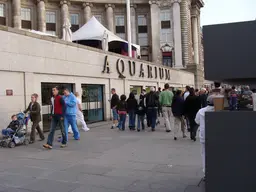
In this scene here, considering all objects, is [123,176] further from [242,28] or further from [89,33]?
[89,33]

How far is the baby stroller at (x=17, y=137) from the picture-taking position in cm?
886

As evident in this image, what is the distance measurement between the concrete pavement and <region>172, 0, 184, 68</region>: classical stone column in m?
44.2

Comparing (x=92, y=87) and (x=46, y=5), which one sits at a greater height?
(x=46, y=5)

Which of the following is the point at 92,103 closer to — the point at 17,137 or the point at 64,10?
the point at 17,137

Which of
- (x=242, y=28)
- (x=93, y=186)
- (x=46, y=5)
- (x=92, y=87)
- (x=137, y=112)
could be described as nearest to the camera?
(x=242, y=28)

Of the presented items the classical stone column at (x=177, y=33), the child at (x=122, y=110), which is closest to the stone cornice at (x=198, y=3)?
the classical stone column at (x=177, y=33)

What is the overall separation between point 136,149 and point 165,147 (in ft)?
2.84

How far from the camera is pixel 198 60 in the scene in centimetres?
6381

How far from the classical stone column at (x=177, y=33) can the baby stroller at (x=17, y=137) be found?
148ft

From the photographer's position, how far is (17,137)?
9023mm

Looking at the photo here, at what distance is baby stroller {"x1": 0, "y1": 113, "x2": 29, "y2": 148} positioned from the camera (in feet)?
29.1

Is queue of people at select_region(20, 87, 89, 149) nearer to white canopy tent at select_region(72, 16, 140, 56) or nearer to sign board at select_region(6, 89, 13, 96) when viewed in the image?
sign board at select_region(6, 89, 13, 96)

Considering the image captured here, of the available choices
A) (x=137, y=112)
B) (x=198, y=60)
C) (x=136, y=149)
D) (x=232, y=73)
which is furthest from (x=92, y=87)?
(x=198, y=60)

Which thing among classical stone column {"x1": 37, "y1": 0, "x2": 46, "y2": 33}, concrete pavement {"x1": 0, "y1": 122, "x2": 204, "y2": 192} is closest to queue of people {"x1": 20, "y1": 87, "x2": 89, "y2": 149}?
A: concrete pavement {"x1": 0, "y1": 122, "x2": 204, "y2": 192}
